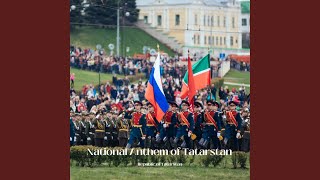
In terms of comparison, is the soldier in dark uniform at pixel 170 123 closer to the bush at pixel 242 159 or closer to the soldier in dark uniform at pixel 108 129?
the soldier in dark uniform at pixel 108 129

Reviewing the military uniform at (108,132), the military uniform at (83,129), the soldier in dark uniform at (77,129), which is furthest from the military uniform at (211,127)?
the soldier in dark uniform at (77,129)

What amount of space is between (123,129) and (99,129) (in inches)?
28.6

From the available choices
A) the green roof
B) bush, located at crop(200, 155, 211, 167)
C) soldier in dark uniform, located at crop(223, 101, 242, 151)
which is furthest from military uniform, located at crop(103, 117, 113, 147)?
the green roof

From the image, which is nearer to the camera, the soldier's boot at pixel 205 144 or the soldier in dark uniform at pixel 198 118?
the soldier's boot at pixel 205 144

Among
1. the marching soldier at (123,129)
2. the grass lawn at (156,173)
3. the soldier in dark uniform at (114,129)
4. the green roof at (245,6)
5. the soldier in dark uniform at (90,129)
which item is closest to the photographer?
the grass lawn at (156,173)

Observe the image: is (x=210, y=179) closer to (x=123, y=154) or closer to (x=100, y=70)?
(x=123, y=154)

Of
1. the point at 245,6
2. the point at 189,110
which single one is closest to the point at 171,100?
the point at 189,110

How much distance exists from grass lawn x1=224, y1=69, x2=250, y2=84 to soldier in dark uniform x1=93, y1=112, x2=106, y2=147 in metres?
3.78

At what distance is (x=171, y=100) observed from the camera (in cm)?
4331

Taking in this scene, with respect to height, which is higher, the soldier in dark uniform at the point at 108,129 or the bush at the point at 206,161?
the soldier in dark uniform at the point at 108,129

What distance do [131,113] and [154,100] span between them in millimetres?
1251

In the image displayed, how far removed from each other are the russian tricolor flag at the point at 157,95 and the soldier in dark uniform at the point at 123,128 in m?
1.04

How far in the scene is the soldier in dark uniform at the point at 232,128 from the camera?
139ft

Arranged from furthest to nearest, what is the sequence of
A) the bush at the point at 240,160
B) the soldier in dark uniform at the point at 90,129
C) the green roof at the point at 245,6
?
1. the soldier in dark uniform at the point at 90,129
2. the green roof at the point at 245,6
3. the bush at the point at 240,160
